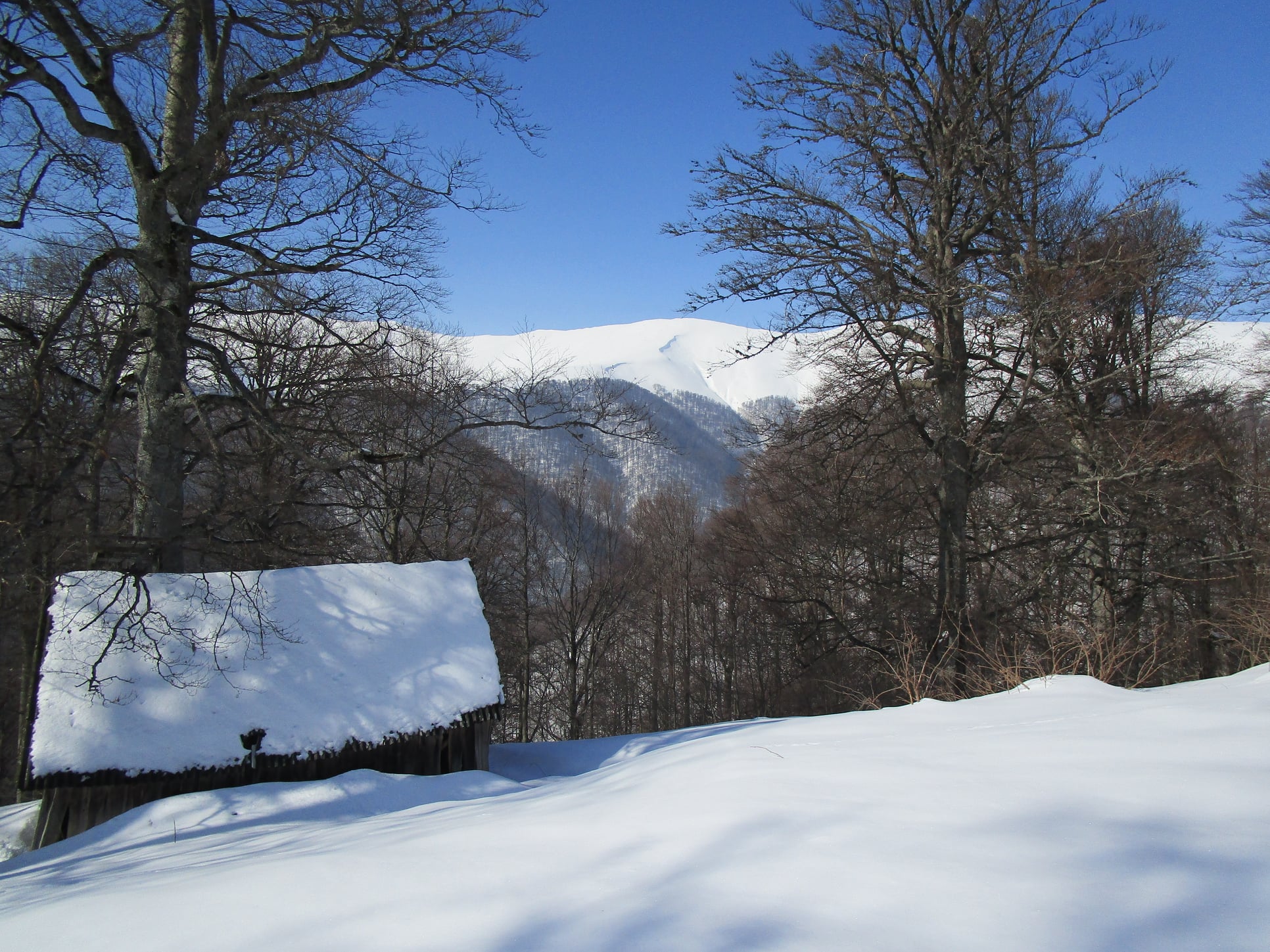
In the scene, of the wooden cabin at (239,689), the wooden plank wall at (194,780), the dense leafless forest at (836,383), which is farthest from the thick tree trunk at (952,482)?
the wooden plank wall at (194,780)

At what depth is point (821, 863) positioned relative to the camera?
7.89ft

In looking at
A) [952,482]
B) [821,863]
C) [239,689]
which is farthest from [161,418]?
[952,482]

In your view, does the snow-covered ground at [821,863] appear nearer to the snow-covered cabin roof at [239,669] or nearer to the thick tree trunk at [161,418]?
the snow-covered cabin roof at [239,669]

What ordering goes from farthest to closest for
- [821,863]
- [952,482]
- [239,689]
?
[952,482] → [239,689] → [821,863]

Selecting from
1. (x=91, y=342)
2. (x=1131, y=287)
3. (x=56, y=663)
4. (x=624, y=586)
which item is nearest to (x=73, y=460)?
(x=91, y=342)

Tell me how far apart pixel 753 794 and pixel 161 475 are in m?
10.1

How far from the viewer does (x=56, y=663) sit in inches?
357

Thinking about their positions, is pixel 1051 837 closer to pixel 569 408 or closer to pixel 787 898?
pixel 787 898

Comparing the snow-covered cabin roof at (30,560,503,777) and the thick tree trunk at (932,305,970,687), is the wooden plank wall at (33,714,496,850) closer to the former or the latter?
the snow-covered cabin roof at (30,560,503,777)

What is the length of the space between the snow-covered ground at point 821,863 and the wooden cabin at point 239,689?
455 centimetres

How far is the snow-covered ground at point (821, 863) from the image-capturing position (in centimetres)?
199

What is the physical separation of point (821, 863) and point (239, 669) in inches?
368

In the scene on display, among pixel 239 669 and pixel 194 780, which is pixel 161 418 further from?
pixel 194 780

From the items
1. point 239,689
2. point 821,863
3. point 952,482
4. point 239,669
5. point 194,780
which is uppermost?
point 952,482
